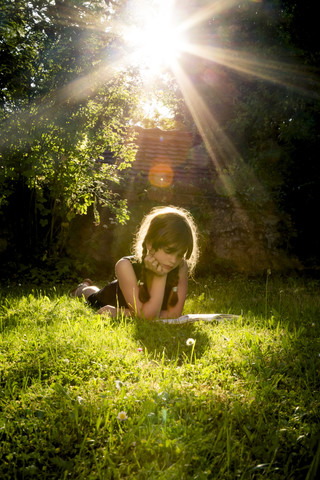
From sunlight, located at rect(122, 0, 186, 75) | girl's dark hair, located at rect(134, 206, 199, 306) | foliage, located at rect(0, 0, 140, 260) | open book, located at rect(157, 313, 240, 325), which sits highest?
sunlight, located at rect(122, 0, 186, 75)

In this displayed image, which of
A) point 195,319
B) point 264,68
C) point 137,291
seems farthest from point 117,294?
point 264,68

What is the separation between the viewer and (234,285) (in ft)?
22.1

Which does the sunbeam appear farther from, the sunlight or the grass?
the grass

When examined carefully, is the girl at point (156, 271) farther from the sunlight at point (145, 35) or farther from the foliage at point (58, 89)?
the sunlight at point (145, 35)

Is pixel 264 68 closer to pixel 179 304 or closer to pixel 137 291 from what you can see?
pixel 179 304

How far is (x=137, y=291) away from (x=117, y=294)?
1.19ft

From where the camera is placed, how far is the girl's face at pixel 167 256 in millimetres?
3586

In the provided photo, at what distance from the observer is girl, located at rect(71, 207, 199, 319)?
3.60m

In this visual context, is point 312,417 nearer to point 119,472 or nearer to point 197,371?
point 197,371

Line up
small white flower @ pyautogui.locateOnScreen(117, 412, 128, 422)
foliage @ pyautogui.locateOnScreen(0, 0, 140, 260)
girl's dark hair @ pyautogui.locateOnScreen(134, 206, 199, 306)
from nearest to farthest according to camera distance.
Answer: small white flower @ pyautogui.locateOnScreen(117, 412, 128, 422)
girl's dark hair @ pyautogui.locateOnScreen(134, 206, 199, 306)
foliage @ pyautogui.locateOnScreen(0, 0, 140, 260)

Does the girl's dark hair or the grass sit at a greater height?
the girl's dark hair

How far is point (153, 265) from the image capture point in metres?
3.72

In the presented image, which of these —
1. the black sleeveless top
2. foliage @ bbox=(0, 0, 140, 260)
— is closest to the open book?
the black sleeveless top

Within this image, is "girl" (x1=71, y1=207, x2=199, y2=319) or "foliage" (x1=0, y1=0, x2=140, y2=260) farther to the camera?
"foliage" (x1=0, y1=0, x2=140, y2=260)
